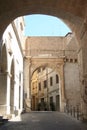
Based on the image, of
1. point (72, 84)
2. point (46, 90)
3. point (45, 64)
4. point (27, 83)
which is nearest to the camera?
point (27, 83)

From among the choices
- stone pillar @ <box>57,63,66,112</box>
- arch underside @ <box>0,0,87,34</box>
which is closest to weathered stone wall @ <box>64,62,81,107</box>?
stone pillar @ <box>57,63,66,112</box>

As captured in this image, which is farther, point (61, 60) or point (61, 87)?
point (61, 60)

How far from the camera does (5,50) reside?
1644cm

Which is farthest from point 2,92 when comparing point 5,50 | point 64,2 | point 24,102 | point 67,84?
point 67,84

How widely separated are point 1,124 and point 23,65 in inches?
706

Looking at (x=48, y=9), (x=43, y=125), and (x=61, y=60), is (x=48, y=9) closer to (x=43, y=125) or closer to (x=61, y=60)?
(x=43, y=125)

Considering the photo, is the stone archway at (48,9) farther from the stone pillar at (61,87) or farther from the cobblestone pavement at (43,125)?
the stone pillar at (61,87)

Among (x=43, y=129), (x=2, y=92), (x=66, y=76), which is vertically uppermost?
(x=66, y=76)

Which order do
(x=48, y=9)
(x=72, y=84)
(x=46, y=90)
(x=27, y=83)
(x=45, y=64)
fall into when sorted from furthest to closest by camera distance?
(x=46, y=90)
(x=45, y=64)
(x=72, y=84)
(x=27, y=83)
(x=48, y=9)

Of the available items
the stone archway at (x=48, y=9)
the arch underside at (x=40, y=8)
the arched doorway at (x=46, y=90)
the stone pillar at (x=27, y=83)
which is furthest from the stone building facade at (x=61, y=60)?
the arch underside at (x=40, y=8)

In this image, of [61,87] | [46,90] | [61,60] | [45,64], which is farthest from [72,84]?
[46,90]

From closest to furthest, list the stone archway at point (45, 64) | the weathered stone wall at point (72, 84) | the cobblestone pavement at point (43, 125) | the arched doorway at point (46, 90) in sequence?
1. the cobblestone pavement at point (43, 125)
2. the weathered stone wall at point (72, 84)
3. the stone archway at point (45, 64)
4. the arched doorway at point (46, 90)

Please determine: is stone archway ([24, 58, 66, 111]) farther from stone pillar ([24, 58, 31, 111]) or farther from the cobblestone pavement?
the cobblestone pavement

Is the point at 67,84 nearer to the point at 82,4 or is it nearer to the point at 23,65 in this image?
the point at 23,65
